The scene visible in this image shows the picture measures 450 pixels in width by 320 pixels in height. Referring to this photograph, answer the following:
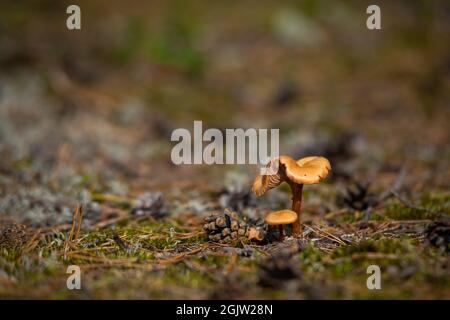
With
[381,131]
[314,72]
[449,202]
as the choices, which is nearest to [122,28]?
[314,72]

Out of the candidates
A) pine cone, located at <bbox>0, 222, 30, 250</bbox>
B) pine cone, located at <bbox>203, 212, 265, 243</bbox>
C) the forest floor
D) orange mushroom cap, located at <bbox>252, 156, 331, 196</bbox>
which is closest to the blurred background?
the forest floor

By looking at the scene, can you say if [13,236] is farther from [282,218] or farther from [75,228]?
[282,218]

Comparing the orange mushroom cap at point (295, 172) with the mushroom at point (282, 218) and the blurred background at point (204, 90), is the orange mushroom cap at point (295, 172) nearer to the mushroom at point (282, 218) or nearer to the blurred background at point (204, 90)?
the mushroom at point (282, 218)

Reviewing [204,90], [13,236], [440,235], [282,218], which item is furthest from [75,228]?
[204,90]

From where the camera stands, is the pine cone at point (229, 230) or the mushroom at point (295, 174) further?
the pine cone at point (229, 230)

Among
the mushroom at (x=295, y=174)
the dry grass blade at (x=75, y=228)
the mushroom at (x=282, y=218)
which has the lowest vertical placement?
the dry grass blade at (x=75, y=228)

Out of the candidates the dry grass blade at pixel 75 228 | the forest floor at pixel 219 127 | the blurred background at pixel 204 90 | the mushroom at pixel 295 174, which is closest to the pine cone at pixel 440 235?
the forest floor at pixel 219 127

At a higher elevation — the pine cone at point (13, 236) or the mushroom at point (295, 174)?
the mushroom at point (295, 174)
